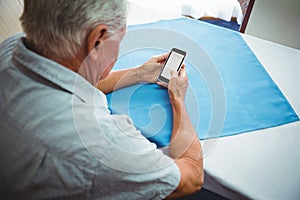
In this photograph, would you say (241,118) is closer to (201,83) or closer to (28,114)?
(201,83)

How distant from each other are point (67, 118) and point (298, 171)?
0.63 metres

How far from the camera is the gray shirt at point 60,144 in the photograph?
517 mm

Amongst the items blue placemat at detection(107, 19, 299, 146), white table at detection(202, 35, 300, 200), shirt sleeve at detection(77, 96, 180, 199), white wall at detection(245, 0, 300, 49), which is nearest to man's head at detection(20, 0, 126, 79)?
shirt sleeve at detection(77, 96, 180, 199)

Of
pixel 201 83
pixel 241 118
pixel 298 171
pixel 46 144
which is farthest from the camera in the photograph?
pixel 201 83

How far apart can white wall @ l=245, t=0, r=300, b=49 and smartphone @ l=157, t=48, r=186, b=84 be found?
0.78m

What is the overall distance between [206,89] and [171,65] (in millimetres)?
145

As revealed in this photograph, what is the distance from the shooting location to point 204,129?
821 mm

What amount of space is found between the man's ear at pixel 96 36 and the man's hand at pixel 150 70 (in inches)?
15.4

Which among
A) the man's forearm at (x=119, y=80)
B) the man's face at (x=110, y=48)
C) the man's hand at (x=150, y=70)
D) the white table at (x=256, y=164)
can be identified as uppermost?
the man's face at (x=110, y=48)

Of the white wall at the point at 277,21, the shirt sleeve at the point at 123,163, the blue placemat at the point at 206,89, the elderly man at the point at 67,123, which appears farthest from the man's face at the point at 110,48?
the white wall at the point at 277,21

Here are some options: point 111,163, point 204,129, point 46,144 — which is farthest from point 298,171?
point 46,144

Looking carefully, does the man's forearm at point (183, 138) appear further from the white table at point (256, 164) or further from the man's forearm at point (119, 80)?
the man's forearm at point (119, 80)

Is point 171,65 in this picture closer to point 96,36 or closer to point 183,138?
point 183,138

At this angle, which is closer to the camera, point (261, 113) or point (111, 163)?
point (111, 163)
